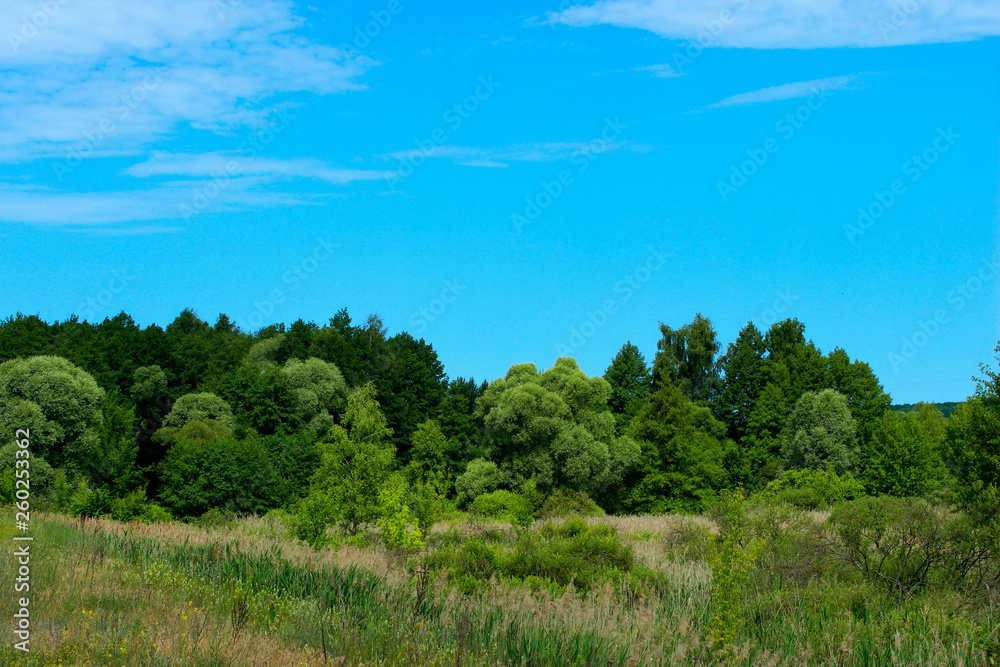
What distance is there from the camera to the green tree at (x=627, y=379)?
196 feet

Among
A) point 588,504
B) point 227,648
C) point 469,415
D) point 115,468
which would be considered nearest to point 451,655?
point 227,648

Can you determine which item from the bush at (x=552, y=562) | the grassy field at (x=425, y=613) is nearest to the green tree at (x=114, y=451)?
the grassy field at (x=425, y=613)

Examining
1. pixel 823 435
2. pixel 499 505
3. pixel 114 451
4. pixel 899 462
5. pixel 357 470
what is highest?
pixel 823 435

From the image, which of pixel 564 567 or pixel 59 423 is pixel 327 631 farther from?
pixel 59 423

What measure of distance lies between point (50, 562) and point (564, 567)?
898 cm

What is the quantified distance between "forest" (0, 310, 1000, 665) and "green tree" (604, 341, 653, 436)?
0.53ft

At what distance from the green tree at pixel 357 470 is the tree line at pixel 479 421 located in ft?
32.3

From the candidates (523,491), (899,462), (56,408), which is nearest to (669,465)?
(523,491)

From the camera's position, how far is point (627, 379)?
199 feet

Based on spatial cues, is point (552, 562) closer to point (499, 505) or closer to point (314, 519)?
point (314, 519)

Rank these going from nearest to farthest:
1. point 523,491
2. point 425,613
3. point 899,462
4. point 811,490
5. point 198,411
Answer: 1. point 425,613
2. point 811,490
3. point 523,491
4. point 899,462
5. point 198,411

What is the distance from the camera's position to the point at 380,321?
72.3 m

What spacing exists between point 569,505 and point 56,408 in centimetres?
2906

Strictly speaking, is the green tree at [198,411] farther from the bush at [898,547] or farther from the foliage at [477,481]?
the bush at [898,547]
